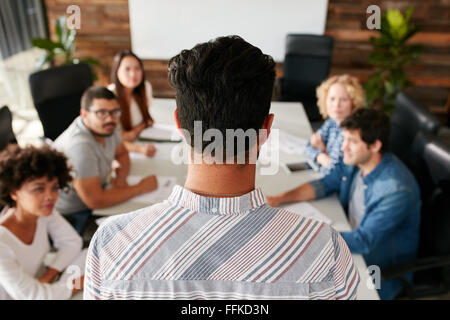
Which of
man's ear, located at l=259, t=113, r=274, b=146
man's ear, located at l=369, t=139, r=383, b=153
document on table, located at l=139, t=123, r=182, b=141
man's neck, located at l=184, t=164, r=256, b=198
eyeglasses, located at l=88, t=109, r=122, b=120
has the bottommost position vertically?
document on table, located at l=139, t=123, r=182, b=141

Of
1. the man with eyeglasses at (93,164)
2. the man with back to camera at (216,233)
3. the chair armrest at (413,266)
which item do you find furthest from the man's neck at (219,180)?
the man with eyeglasses at (93,164)

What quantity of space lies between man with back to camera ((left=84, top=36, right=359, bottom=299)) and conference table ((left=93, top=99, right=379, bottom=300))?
0.67 meters

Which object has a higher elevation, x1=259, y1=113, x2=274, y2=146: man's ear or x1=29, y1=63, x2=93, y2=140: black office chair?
x1=259, y1=113, x2=274, y2=146: man's ear

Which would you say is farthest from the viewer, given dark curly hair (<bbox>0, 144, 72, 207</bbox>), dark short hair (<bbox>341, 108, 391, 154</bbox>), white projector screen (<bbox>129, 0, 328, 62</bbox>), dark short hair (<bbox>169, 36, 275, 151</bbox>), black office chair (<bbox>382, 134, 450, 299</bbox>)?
white projector screen (<bbox>129, 0, 328, 62</bbox>)

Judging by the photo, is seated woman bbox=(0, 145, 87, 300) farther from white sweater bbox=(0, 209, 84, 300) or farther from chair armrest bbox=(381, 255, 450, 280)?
chair armrest bbox=(381, 255, 450, 280)

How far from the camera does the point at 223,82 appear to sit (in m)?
0.53

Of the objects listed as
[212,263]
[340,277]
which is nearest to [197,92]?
[212,263]

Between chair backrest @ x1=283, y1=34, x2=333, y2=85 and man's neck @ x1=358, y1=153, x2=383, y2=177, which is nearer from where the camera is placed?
man's neck @ x1=358, y1=153, x2=383, y2=177

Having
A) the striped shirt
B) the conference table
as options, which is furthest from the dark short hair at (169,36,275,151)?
the conference table

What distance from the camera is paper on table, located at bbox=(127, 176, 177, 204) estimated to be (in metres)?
1.83

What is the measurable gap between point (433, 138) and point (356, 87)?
63 cm

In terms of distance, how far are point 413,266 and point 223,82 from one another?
1.38m

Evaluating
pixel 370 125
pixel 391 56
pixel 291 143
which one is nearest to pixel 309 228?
pixel 370 125
